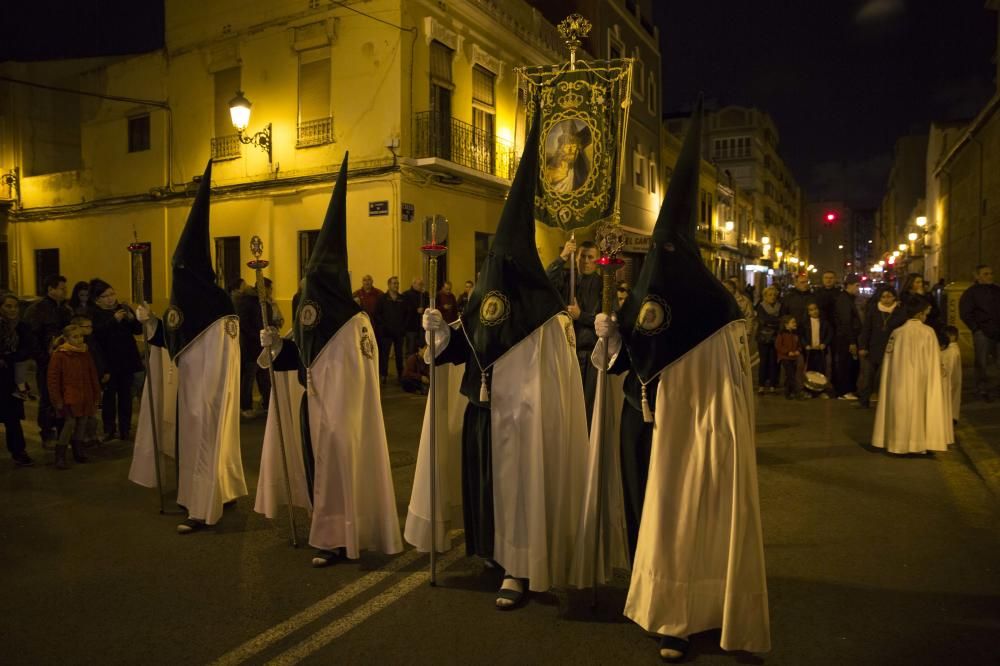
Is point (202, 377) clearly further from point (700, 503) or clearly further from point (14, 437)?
point (700, 503)

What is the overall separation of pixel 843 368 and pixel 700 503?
1008cm

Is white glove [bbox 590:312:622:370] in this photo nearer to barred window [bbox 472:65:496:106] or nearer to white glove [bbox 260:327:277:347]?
white glove [bbox 260:327:277:347]

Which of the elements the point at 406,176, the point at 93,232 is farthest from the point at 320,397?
the point at 93,232

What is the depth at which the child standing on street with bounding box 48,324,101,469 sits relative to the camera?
307 inches

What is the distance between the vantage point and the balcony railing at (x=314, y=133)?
→ 56.4ft

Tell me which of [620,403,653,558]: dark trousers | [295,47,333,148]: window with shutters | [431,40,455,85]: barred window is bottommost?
[620,403,653,558]: dark trousers

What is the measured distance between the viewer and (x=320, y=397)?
5.09m

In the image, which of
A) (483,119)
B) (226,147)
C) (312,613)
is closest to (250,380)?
(312,613)

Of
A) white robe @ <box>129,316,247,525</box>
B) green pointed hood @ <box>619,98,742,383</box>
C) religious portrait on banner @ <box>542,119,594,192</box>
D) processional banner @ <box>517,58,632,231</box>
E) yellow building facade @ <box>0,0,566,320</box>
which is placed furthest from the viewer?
yellow building facade @ <box>0,0,566,320</box>

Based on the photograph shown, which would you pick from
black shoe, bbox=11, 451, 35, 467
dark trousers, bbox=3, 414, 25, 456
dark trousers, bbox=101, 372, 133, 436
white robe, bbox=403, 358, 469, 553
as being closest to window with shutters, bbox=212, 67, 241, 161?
dark trousers, bbox=101, 372, 133, 436

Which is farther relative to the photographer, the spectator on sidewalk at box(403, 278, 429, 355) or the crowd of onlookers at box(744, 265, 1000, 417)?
the spectator on sidewalk at box(403, 278, 429, 355)

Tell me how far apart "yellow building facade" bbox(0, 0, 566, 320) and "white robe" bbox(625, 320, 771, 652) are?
13.0 metres

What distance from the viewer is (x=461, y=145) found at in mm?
18234

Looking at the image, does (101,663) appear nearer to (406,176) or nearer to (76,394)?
(76,394)
